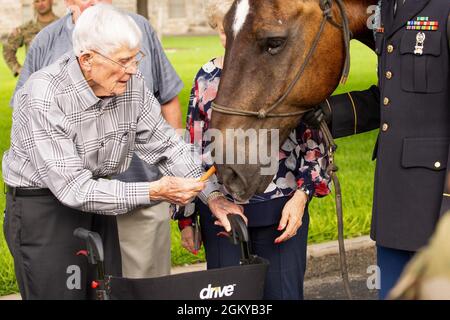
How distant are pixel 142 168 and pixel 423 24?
76.5 inches

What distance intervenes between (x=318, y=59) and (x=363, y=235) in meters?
3.91

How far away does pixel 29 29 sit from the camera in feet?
39.7

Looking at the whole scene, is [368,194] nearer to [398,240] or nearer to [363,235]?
[363,235]

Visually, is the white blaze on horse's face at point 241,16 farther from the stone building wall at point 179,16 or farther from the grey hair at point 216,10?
the stone building wall at point 179,16

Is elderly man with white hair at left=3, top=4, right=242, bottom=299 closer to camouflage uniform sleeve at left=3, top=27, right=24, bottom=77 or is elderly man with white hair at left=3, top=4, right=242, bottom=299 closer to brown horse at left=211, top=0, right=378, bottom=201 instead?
brown horse at left=211, top=0, right=378, bottom=201

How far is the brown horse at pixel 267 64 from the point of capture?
323 centimetres

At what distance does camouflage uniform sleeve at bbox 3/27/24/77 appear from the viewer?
40.1 ft

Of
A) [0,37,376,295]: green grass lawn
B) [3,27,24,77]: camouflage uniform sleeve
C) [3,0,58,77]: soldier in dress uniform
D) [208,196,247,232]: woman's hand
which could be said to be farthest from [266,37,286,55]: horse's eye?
[3,27,24,77]: camouflage uniform sleeve

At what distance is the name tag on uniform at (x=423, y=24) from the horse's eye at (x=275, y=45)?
1.38 ft

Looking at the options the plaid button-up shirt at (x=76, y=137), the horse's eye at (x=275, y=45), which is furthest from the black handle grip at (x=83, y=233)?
the horse's eye at (x=275, y=45)

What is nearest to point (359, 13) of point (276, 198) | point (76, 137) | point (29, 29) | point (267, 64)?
point (267, 64)

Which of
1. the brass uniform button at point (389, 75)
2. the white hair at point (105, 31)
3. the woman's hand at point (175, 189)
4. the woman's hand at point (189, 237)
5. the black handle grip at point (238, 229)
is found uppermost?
the white hair at point (105, 31)
